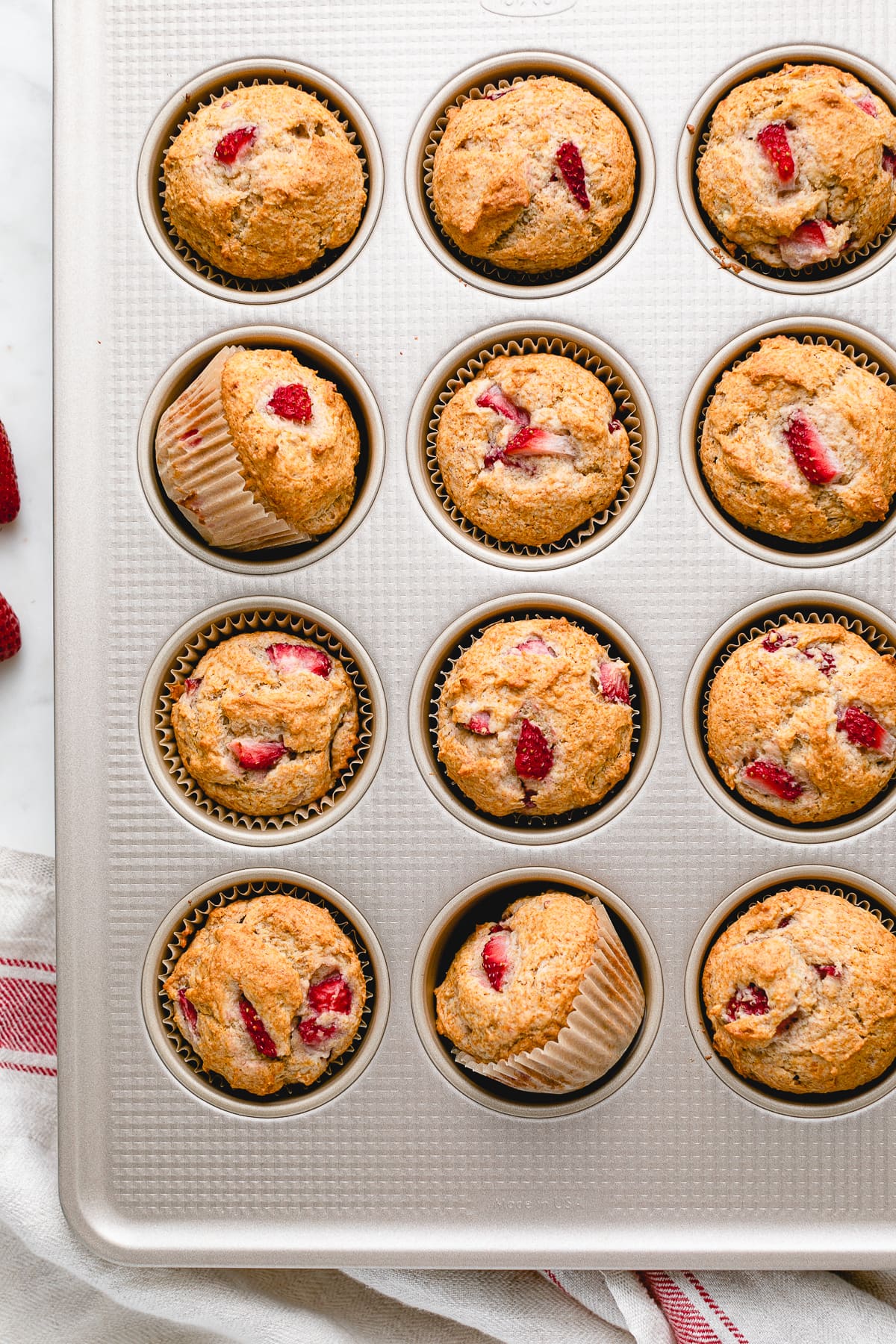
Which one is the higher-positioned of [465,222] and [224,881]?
[465,222]

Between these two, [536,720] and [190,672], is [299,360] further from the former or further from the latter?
[536,720]

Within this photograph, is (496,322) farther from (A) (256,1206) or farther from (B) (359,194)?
(A) (256,1206)

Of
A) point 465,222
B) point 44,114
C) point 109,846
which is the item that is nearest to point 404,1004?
point 109,846

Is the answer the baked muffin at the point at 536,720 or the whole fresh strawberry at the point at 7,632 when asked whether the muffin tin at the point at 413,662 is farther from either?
the whole fresh strawberry at the point at 7,632

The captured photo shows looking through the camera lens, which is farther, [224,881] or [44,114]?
[44,114]

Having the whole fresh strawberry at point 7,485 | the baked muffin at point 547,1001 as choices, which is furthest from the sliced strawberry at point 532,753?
the whole fresh strawberry at point 7,485

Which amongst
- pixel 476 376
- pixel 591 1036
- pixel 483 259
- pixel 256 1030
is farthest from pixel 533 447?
pixel 256 1030

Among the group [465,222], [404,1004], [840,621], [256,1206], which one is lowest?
[256,1206]
